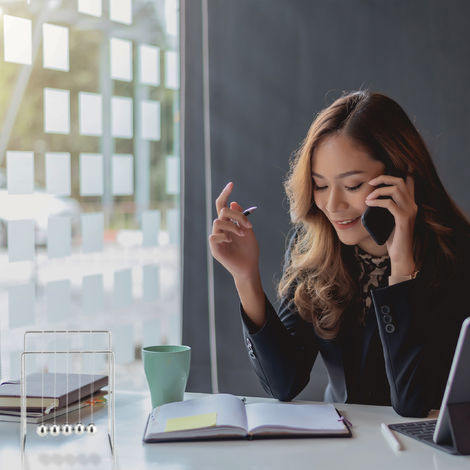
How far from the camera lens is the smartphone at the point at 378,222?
1.51 meters

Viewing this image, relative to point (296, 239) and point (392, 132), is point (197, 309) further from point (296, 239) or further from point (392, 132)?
point (392, 132)

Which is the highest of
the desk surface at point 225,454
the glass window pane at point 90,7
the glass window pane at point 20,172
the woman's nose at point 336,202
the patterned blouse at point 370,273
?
the glass window pane at point 90,7

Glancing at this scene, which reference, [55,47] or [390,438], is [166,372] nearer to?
[390,438]

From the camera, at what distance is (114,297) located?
264cm

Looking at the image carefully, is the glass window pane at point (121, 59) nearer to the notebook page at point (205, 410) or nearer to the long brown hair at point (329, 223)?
the long brown hair at point (329, 223)

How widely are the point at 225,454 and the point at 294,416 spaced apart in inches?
8.1

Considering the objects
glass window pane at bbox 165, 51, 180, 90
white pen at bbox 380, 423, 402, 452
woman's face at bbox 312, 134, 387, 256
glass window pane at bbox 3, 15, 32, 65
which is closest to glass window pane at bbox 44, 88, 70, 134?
glass window pane at bbox 3, 15, 32, 65

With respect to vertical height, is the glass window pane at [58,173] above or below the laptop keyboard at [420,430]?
above

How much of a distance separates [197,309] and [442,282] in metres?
1.55

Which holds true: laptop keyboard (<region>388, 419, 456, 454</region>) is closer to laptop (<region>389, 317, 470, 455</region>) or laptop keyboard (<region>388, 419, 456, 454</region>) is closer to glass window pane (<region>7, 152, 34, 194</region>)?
laptop (<region>389, 317, 470, 455</region>)

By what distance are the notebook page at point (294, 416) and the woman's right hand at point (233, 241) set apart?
39 centimetres

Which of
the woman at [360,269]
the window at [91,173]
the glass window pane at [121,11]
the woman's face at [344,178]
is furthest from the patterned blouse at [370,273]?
the glass window pane at [121,11]

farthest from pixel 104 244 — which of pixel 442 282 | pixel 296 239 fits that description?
pixel 442 282

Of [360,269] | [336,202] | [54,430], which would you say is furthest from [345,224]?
[54,430]
